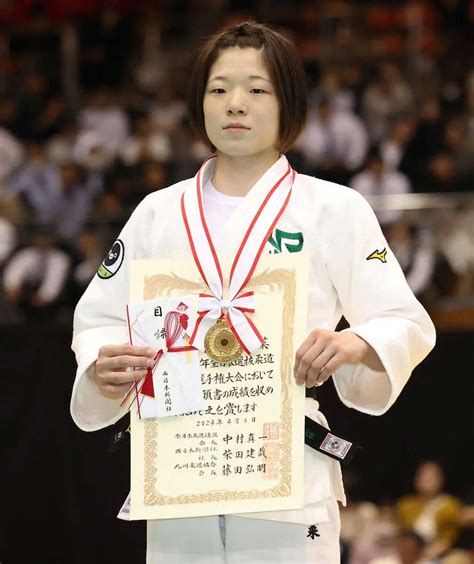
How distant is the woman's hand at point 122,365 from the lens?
2.54 meters

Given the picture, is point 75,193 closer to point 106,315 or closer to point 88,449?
point 88,449

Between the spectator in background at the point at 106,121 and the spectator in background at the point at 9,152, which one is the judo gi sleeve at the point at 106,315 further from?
the spectator in background at the point at 106,121

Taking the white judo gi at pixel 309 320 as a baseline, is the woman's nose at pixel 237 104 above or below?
above

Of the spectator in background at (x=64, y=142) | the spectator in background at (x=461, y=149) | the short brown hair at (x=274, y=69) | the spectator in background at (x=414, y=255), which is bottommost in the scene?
the short brown hair at (x=274, y=69)

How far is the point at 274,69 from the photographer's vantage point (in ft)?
8.89

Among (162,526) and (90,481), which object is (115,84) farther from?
(162,526)

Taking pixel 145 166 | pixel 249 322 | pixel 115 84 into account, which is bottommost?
pixel 249 322

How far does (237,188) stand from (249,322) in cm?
39

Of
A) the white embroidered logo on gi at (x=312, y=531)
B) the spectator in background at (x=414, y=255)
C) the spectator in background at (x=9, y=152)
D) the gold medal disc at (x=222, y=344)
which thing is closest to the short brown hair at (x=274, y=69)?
the gold medal disc at (x=222, y=344)

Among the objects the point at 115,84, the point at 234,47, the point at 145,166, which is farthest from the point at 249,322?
the point at 115,84

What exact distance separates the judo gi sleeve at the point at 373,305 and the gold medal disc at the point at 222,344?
0.88ft

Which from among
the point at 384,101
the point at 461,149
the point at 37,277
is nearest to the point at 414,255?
the point at 37,277

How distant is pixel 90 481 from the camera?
5.00 metres

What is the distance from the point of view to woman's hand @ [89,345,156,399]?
8.34 ft
